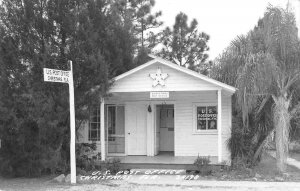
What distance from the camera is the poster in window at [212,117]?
15.9m

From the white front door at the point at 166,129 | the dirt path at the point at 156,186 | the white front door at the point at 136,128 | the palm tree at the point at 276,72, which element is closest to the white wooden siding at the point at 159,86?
the palm tree at the point at 276,72

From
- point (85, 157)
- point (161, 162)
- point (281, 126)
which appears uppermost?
point (281, 126)

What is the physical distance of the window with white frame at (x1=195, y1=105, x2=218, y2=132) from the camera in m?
15.9

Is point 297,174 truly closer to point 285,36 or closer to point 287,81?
point 287,81

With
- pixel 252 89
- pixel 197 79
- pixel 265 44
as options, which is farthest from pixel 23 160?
pixel 265 44

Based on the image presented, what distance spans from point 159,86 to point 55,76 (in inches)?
161

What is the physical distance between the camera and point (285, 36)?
44.6 feet

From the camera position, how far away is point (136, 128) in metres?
16.5

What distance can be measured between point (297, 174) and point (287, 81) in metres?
3.03

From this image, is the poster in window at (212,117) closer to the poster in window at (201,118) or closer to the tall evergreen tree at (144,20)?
the poster in window at (201,118)

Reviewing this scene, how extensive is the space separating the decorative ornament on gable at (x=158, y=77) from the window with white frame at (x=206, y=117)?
7.47 feet

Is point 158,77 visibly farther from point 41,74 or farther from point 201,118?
point 41,74

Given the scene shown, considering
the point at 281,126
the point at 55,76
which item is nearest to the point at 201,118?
the point at 281,126

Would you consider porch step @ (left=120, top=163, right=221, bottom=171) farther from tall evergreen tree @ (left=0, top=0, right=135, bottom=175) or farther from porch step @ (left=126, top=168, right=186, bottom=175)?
tall evergreen tree @ (left=0, top=0, right=135, bottom=175)
